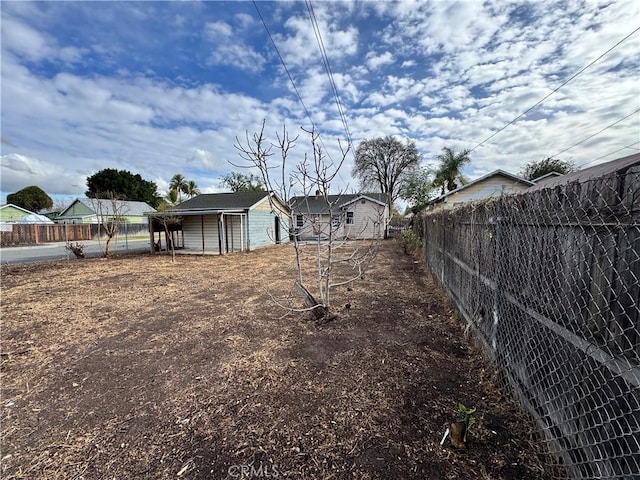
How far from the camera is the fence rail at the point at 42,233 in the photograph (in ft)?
68.9

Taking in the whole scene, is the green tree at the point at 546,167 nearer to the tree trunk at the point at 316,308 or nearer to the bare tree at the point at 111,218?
the tree trunk at the point at 316,308

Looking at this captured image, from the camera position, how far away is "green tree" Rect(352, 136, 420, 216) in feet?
116

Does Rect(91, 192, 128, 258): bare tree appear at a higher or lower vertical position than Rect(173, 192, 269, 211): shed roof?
lower

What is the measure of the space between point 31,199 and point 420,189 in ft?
201

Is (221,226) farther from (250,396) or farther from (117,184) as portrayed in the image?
(117,184)

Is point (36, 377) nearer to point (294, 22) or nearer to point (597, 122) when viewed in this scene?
point (294, 22)

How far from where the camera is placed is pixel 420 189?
92.8 feet

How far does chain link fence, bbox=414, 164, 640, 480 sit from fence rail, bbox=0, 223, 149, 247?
2392cm

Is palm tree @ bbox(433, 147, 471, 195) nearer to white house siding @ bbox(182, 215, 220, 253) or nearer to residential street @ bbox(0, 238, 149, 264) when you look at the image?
white house siding @ bbox(182, 215, 220, 253)

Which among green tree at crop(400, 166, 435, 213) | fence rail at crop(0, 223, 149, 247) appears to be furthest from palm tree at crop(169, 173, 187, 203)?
green tree at crop(400, 166, 435, 213)

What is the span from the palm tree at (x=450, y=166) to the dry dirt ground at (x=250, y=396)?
2211 cm

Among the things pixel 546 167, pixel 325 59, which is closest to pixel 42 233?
pixel 325 59

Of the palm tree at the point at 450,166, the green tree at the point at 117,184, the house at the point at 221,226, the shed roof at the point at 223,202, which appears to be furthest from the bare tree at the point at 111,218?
the green tree at the point at 117,184

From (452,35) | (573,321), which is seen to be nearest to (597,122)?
(452,35)
